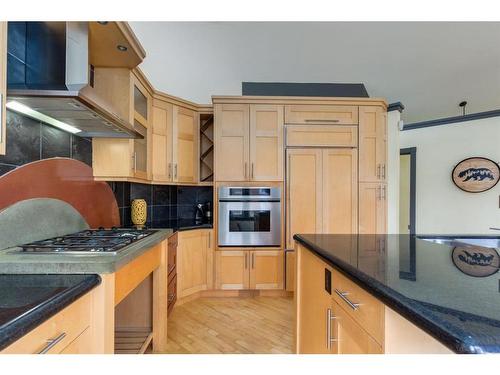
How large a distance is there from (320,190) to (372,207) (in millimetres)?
669

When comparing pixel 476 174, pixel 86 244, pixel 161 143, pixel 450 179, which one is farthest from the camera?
pixel 450 179

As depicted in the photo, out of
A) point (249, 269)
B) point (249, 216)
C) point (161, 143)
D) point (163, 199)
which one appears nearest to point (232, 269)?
→ point (249, 269)

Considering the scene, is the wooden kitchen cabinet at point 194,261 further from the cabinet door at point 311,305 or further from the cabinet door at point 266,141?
the cabinet door at point 311,305

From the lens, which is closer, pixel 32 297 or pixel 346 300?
pixel 32 297

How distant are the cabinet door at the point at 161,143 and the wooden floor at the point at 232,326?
1431 millimetres

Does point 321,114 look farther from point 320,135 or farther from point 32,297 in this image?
point 32,297

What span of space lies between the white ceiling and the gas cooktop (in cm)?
212

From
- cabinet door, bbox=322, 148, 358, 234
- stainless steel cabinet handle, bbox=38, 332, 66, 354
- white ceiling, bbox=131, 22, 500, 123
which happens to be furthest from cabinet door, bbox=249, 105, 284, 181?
stainless steel cabinet handle, bbox=38, 332, 66, 354

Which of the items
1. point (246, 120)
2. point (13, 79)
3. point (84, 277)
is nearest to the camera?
point (84, 277)

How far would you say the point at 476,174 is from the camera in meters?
3.64
